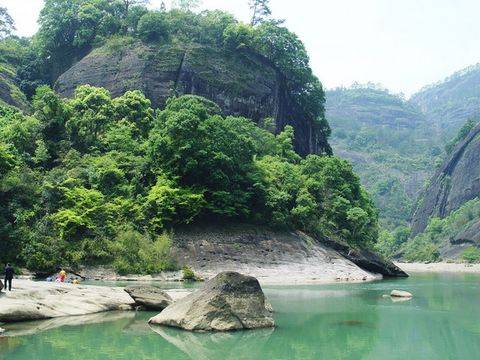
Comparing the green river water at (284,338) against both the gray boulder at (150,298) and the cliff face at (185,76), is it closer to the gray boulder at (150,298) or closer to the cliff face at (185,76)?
the gray boulder at (150,298)

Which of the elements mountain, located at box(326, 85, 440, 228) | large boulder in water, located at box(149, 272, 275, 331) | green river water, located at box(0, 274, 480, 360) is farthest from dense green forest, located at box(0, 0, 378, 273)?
mountain, located at box(326, 85, 440, 228)

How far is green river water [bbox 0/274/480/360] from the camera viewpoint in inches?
565

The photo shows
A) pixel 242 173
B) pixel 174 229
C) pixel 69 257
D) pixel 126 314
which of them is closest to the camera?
pixel 126 314

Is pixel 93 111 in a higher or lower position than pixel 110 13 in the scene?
lower

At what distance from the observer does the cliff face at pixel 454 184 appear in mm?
114375

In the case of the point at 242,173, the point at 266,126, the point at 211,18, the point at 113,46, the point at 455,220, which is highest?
the point at 211,18

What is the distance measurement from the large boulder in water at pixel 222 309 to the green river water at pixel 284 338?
1.51 ft

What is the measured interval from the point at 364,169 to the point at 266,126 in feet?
368

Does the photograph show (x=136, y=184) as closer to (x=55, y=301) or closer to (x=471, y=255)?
(x=55, y=301)

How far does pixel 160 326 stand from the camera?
1817 cm

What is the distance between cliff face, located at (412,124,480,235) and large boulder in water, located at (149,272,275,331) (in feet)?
342

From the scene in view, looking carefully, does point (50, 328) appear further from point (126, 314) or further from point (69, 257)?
point (69, 257)

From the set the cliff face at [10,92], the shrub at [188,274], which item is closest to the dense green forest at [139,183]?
the shrub at [188,274]

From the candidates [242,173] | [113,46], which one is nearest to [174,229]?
[242,173]
